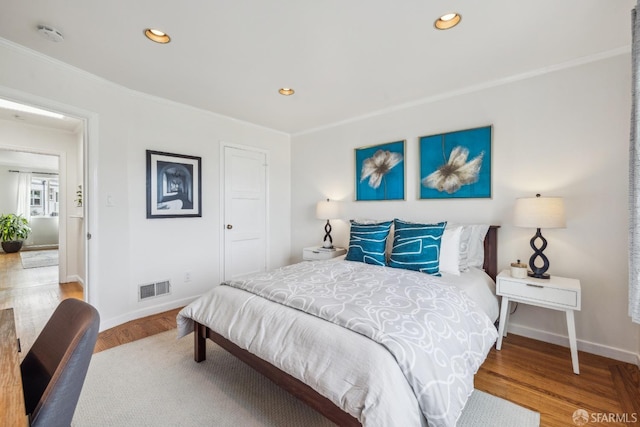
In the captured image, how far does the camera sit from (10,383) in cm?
75

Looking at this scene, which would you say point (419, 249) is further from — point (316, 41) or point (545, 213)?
point (316, 41)

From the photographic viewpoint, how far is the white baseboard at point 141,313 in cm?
279

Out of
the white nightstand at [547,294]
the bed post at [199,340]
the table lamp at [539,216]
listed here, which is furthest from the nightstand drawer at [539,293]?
the bed post at [199,340]

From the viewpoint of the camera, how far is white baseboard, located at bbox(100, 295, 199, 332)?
279cm

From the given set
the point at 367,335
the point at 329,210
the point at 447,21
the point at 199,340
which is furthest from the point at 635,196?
the point at 199,340

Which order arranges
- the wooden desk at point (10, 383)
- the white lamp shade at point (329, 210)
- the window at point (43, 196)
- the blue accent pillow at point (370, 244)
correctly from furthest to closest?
the window at point (43, 196)
the white lamp shade at point (329, 210)
the blue accent pillow at point (370, 244)
the wooden desk at point (10, 383)

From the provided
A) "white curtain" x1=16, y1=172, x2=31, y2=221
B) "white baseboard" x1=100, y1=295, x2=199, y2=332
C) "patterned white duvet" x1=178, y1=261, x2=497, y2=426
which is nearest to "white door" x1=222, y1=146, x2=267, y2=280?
"white baseboard" x1=100, y1=295, x2=199, y2=332

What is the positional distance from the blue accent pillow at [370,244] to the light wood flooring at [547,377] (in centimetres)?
119

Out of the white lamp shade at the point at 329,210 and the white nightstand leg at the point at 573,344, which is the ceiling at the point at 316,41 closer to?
the white lamp shade at the point at 329,210

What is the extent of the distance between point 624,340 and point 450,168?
A: 1950 mm

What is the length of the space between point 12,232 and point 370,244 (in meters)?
9.21

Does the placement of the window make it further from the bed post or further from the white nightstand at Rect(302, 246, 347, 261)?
the bed post

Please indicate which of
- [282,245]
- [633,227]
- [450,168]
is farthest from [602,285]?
[282,245]

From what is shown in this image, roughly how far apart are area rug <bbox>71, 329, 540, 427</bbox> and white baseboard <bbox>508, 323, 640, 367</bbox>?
1144 mm
